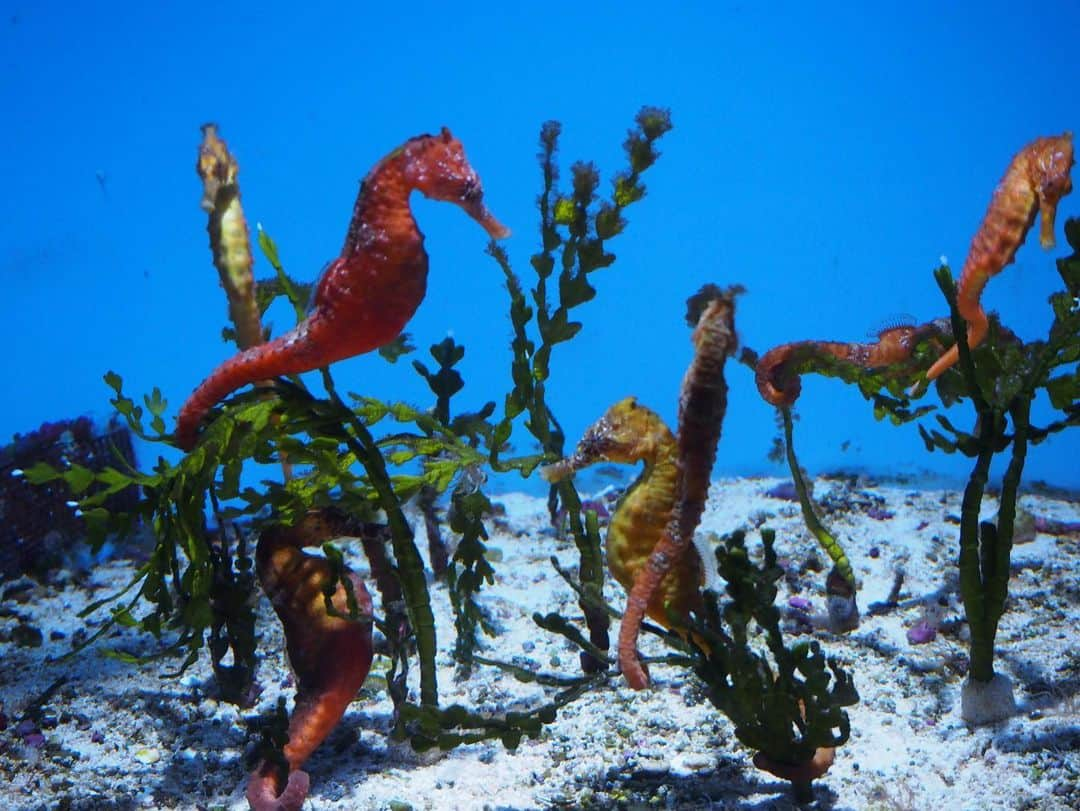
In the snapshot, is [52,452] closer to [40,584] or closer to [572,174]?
[40,584]

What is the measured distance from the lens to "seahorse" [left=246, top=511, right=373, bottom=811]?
9.29 feet

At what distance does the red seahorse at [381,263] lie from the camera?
2.33m

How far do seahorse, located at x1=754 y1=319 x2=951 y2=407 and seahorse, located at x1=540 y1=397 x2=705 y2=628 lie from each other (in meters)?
0.73

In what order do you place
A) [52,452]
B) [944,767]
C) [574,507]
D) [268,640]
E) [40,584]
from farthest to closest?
[52,452], [40,584], [268,640], [574,507], [944,767]

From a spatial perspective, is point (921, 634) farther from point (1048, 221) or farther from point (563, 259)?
point (563, 259)

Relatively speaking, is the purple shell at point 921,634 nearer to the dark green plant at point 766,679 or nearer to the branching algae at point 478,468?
the branching algae at point 478,468

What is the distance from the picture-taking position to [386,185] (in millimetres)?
2348

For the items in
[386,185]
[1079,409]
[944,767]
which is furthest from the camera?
[1079,409]

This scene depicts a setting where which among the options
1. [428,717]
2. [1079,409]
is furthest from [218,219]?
[1079,409]

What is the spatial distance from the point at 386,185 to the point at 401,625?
61.8 inches

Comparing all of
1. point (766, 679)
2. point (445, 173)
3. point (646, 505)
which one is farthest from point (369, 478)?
point (766, 679)

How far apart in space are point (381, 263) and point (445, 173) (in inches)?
13.1

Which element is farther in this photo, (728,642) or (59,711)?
(59,711)

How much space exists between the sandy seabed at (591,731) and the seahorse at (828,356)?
4.01ft
